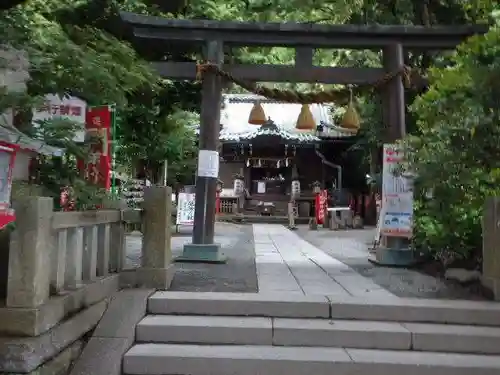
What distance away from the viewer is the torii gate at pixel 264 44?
7.63 m

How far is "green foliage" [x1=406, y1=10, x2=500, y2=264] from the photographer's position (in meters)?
5.38

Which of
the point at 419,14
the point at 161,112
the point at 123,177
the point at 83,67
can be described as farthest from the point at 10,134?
the point at 123,177

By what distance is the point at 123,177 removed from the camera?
12.7m

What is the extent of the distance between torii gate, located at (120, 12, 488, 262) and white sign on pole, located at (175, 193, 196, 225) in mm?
5304

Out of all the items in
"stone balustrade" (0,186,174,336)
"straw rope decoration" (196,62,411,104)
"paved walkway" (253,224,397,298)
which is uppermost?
"straw rope decoration" (196,62,411,104)

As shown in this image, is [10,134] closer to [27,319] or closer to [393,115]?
[27,319]

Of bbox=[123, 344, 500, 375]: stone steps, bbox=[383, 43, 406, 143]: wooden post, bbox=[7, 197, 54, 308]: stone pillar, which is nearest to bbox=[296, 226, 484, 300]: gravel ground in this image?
bbox=[123, 344, 500, 375]: stone steps

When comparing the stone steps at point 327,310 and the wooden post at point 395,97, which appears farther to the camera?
the wooden post at point 395,97

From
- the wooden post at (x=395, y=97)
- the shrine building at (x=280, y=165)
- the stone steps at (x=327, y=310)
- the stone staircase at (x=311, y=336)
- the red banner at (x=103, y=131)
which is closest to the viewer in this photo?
the stone staircase at (x=311, y=336)

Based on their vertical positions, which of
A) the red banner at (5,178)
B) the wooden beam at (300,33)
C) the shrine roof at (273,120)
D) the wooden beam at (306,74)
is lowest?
the red banner at (5,178)

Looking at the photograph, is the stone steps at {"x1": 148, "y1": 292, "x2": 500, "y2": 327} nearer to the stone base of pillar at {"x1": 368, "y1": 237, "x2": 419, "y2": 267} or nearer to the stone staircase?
the stone staircase

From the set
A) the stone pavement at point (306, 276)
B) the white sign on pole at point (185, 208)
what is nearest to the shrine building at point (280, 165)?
the white sign on pole at point (185, 208)

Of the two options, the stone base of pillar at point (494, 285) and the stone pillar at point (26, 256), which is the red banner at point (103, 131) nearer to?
the stone pillar at point (26, 256)

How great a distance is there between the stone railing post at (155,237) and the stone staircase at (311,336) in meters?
0.29
